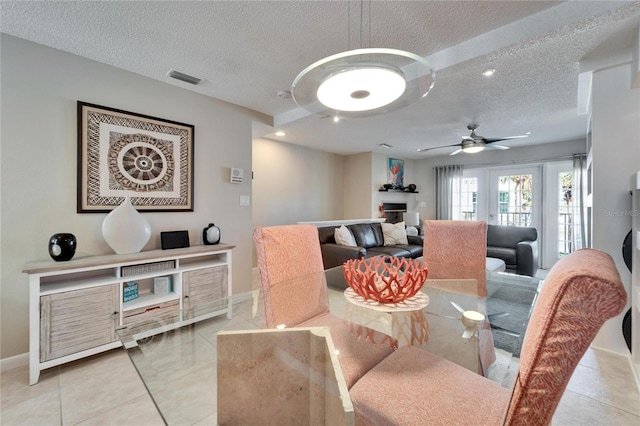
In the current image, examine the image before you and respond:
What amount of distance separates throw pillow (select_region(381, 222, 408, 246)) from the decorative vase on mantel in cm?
370

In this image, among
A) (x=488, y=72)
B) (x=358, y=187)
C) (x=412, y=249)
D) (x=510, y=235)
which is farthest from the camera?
(x=358, y=187)

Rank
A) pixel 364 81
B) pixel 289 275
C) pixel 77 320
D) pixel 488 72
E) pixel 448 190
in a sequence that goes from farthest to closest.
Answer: pixel 448 190 < pixel 488 72 < pixel 77 320 < pixel 289 275 < pixel 364 81

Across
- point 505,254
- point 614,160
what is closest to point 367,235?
point 505,254

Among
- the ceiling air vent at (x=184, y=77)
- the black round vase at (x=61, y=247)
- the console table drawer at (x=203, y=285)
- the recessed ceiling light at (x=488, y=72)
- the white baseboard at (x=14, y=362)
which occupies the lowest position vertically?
the white baseboard at (x=14, y=362)

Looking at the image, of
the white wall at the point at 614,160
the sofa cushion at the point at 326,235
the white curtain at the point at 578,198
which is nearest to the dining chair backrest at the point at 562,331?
the white wall at the point at 614,160

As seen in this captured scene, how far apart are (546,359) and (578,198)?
575cm

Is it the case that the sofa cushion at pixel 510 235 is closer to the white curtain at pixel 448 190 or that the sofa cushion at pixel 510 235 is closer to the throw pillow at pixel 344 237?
the white curtain at pixel 448 190

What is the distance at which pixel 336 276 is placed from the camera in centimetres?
214

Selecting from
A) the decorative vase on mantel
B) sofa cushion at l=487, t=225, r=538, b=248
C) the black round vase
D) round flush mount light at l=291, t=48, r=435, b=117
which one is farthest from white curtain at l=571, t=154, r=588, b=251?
the black round vase

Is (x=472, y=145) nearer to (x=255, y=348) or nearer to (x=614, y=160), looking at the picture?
(x=614, y=160)

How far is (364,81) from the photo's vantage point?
3.91 ft

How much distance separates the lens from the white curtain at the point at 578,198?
14.5ft

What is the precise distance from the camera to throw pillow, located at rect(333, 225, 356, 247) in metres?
3.90

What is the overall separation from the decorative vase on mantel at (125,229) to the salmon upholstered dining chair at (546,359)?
2162mm
